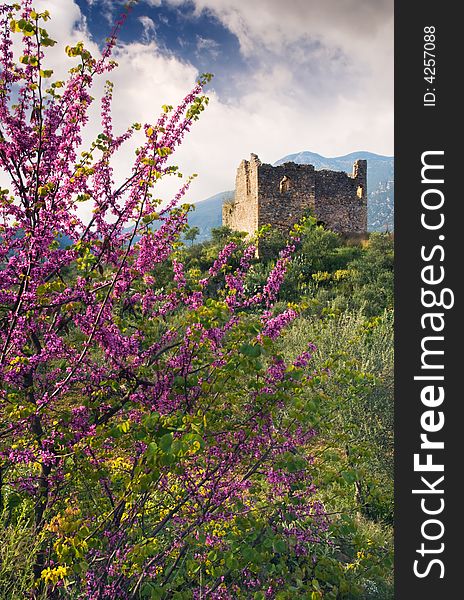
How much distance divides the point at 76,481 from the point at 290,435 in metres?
1.54

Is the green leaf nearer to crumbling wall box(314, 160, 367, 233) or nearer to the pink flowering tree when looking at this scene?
the pink flowering tree

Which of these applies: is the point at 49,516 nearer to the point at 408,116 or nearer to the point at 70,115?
the point at 70,115

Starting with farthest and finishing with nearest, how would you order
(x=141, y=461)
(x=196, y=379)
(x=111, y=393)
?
(x=111, y=393)
(x=196, y=379)
(x=141, y=461)

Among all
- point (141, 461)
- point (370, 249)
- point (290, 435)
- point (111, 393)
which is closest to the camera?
point (141, 461)

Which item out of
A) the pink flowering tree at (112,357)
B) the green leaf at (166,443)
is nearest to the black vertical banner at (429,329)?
the pink flowering tree at (112,357)

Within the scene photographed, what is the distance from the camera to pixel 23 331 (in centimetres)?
261

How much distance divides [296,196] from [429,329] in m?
22.9

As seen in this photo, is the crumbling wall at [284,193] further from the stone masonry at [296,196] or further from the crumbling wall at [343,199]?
the crumbling wall at [343,199]

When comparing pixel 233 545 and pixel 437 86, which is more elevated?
pixel 437 86


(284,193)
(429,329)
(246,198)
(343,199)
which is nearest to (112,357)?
(429,329)

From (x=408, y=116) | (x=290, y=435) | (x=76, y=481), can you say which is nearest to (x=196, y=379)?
(x=290, y=435)

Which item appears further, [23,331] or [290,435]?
[290,435]

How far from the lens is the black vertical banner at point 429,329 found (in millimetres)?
2734

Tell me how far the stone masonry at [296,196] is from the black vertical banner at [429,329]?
68.9 feet
